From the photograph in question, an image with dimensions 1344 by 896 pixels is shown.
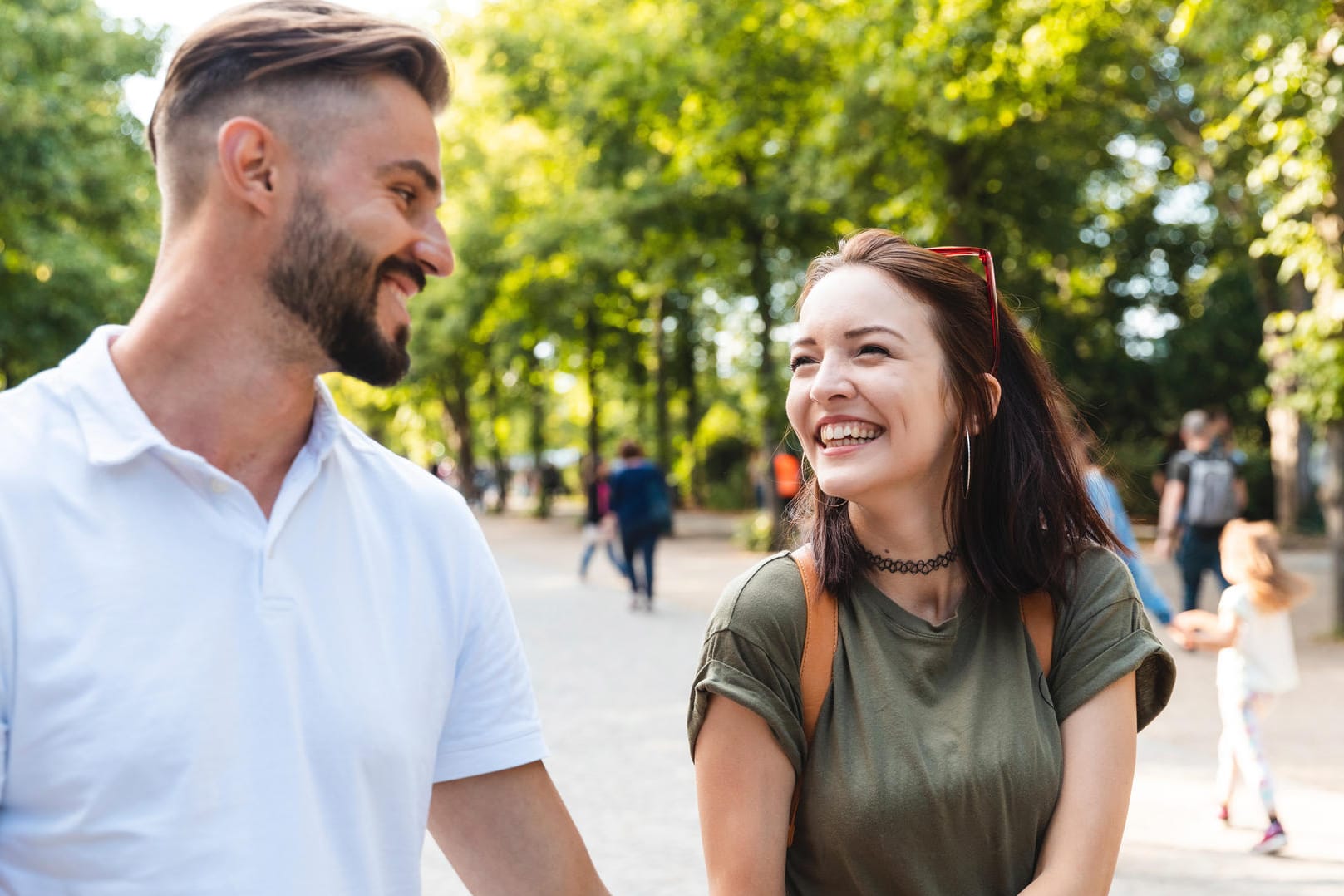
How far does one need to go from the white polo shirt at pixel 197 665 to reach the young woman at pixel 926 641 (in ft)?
1.88

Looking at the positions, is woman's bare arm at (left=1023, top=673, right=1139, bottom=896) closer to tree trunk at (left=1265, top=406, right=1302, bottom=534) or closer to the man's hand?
the man's hand

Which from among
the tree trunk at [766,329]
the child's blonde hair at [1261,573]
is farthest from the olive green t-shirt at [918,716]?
the tree trunk at [766,329]

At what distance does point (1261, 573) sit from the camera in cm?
642

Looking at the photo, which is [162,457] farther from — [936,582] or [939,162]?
[939,162]

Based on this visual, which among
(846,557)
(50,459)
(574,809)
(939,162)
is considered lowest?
(574,809)

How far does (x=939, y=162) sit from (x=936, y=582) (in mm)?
14966

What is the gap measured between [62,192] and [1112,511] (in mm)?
16280

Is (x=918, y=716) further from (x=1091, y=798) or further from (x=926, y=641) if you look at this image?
(x=1091, y=798)

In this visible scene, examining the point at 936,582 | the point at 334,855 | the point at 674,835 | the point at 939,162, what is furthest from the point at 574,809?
the point at 939,162

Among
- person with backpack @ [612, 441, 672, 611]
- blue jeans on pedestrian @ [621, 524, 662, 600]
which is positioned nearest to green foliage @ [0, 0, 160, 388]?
person with backpack @ [612, 441, 672, 611]

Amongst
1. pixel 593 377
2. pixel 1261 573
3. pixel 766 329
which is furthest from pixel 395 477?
pixel 593 377

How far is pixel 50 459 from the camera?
149 cm

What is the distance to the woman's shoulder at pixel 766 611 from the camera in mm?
2117

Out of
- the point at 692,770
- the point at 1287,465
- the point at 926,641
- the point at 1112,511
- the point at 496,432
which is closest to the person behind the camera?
the point at 926,641
